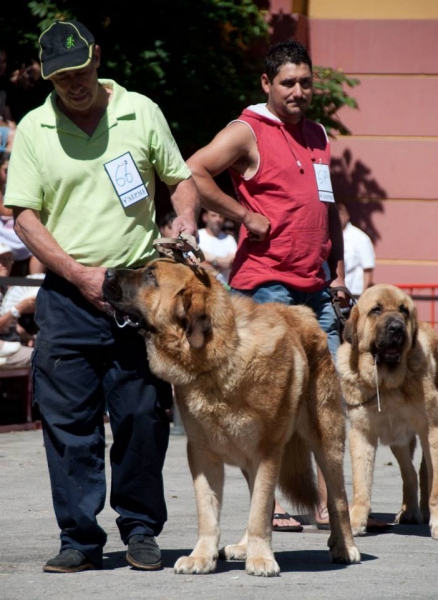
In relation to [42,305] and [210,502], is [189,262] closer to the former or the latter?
[42,305]

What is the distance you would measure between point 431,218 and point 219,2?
3908mm

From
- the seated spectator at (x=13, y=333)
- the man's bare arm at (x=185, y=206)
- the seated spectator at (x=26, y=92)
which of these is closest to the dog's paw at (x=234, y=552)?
the man's bare arm at (x=185, y=206)

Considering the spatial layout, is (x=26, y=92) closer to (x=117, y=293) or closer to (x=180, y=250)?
(x=180, y=250)

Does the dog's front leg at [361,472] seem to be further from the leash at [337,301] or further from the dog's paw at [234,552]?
the dog's paw at [234,552]

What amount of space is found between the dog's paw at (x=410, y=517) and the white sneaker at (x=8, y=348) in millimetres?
4214

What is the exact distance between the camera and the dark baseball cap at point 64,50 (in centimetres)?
491

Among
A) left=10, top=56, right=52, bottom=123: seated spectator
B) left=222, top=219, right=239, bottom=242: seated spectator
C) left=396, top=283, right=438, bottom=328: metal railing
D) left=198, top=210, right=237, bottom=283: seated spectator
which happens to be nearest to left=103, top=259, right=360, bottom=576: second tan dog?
left=198, top=210, right=237, bottom=283: seated spectator

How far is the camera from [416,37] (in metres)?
14.0

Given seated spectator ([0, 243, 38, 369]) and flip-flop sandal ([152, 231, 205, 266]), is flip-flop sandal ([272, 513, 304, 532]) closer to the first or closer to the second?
flip-flop sandal ([152, 231, 205, 266])

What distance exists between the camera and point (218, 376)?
16.0 feet

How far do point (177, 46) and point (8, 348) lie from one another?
372cm

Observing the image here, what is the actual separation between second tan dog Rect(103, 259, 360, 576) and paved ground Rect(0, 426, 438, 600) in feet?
0.64

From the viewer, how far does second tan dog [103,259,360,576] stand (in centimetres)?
488

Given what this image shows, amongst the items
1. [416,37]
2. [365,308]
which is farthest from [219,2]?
[365,308]
